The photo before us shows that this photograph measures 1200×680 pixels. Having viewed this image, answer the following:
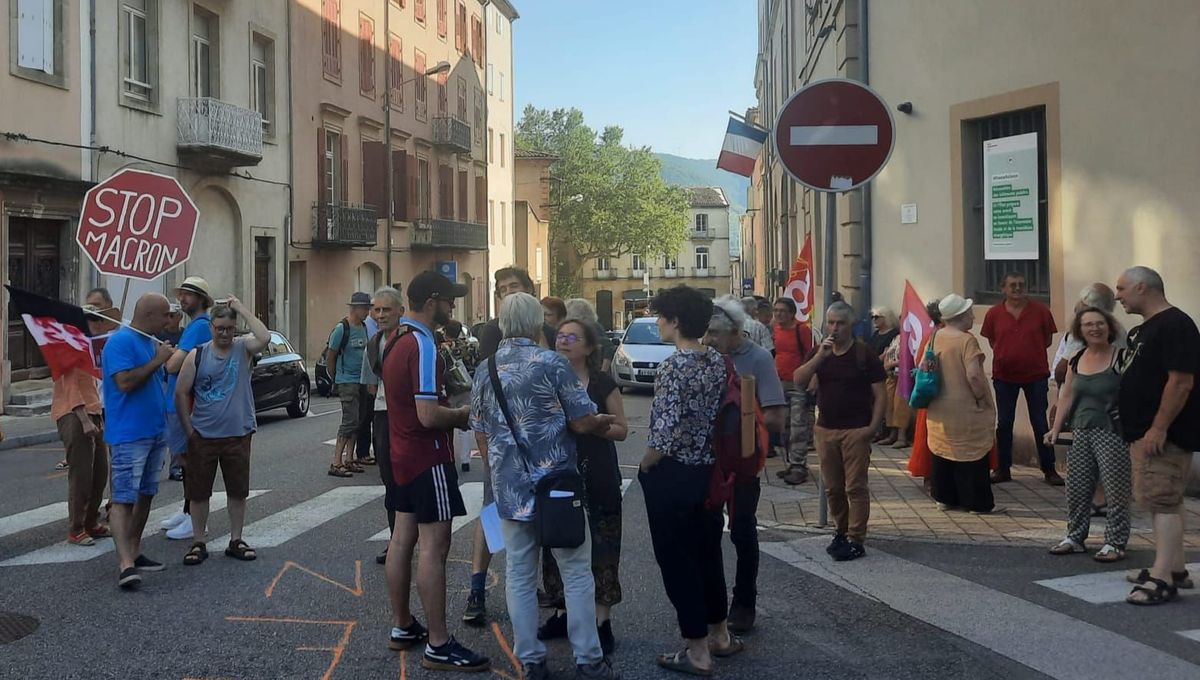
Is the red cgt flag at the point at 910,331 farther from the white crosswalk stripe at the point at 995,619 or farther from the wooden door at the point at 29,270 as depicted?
the wooden door at the point at 29,270

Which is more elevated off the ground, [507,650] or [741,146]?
[741,146]

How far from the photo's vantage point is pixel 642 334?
22.4 meters

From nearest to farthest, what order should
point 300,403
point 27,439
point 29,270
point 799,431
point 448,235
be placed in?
point 799,431
point 27,439
point 300,403
point 29,270
point 448,235

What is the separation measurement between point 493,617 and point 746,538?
1396mm

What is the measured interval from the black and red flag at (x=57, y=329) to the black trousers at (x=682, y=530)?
4557 mm

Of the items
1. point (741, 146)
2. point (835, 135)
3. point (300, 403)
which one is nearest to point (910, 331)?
point (835, 135)

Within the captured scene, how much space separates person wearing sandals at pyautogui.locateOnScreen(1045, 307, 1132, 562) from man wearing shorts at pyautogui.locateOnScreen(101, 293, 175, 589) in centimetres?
561

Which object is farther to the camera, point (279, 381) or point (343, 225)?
point (343, 225)

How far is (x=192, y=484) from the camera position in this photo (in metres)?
7.43

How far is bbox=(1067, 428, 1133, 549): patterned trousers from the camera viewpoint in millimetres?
6957

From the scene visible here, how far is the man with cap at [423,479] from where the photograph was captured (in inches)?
207

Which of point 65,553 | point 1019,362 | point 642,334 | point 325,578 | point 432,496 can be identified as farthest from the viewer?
point 642,334

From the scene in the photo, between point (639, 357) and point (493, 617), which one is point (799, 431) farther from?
point (639, 357)

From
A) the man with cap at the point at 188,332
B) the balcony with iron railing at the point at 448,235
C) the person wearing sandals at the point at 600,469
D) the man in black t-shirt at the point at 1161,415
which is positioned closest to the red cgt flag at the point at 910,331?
the man in black t-shirt at the point at 1161,415
